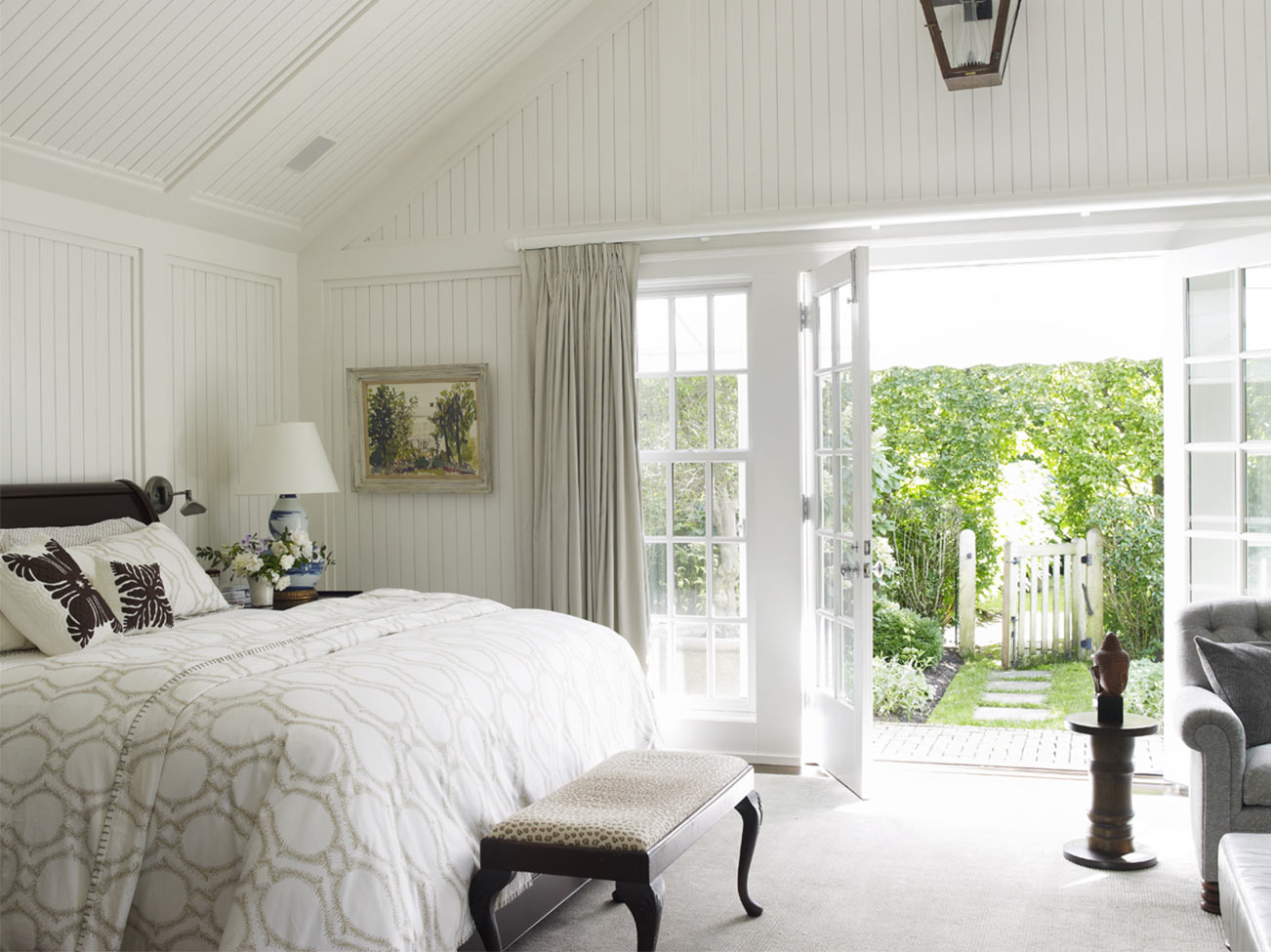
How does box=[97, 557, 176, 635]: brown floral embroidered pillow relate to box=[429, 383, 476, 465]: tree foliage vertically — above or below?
below

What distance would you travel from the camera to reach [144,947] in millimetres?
2398

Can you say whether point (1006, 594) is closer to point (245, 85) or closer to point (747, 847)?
point (747, 847)

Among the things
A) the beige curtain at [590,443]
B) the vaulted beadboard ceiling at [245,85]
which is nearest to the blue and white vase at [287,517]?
the beige curtain at [590,443]

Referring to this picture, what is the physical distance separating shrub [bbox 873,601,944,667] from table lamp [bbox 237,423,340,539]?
4.24 m

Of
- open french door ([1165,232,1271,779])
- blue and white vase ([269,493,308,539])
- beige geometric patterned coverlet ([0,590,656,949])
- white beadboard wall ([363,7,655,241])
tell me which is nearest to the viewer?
A: beige geometric patterned coverlet ([0,590,656,949])

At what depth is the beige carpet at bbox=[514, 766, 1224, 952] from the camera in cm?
306

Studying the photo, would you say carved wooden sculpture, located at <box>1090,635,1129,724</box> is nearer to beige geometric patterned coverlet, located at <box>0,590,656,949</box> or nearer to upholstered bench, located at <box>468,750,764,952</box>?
upholstered bench, located at <box>468,750,764,952</box>

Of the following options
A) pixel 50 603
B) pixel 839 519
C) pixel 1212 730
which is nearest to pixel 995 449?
pixel 839 519

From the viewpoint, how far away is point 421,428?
5332 mm

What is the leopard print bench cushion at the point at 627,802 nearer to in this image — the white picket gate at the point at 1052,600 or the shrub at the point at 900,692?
the shrub at the point at 900,692

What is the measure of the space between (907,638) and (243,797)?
5.99 m

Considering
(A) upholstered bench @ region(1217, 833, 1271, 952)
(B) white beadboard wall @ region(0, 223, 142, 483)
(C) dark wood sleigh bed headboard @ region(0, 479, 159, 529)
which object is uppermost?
(B) white beadboard wall @ region(0, 223, 142, 483)

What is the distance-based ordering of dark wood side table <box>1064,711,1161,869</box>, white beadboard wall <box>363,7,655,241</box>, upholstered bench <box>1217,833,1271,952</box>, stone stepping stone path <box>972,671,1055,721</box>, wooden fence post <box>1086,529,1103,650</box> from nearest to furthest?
upholstered bench <box>1217,833,1271,952</box>, dark wood side table <box>1064,711,1161,869</box>, white beadboard wall <box>363,7,655,241</box>, stone stepping stone path <box>972,671,1055,721</box>, wooden fence post <box>1086,529,1103,650</box>

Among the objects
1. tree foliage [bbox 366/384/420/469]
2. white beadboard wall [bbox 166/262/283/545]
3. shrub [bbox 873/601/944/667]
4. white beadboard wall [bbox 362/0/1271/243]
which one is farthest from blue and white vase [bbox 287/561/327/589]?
shrub [bbox 873/601/944/667]
